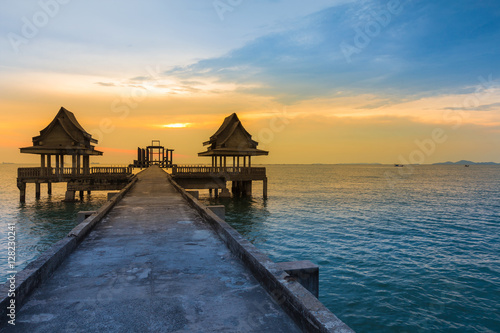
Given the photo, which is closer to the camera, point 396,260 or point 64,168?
point 396,260

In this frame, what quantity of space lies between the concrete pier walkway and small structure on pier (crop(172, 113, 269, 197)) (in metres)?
25.0

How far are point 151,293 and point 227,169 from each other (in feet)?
98.7

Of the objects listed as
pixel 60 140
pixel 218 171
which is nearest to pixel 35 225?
pixel 60 140

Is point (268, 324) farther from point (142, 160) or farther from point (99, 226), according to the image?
point (142, 160)

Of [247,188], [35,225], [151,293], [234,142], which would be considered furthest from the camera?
[247,188]

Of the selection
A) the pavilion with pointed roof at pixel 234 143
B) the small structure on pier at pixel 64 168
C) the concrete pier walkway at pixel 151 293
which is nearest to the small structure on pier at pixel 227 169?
the pavilion with pointed roof at pixel 234 143

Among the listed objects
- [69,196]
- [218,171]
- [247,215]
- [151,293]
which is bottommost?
[247,215]

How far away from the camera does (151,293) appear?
15.5ft

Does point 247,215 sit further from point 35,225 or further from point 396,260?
point 35,225

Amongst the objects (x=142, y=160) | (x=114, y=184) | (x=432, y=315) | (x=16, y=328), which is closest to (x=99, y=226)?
(x=16, y=328)

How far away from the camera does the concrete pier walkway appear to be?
384cm

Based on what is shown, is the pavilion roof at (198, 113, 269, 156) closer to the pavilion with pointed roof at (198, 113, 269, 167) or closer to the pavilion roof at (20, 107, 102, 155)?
the pavilion with pointed roof at (198, 113, 269, 167)

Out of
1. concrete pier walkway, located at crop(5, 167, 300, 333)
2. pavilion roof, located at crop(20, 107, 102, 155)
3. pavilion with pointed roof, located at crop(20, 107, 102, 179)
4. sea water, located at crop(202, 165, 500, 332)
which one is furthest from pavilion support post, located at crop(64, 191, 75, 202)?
concrete pier walkway, located at crop(5, 167, 300, 333)

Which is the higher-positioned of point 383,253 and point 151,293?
point 151,293
